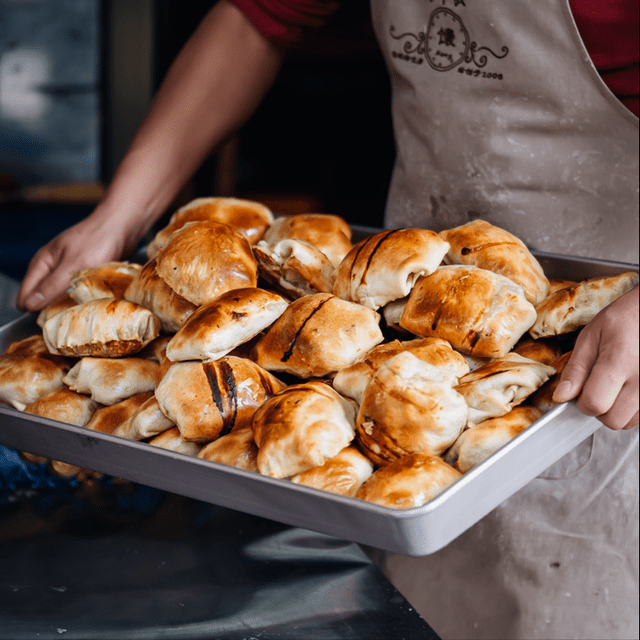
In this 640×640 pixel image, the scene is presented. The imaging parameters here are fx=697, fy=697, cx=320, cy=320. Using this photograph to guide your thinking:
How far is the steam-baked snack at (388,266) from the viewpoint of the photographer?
2.79 feet

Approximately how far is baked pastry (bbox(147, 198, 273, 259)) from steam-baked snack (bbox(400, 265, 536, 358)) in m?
0.37

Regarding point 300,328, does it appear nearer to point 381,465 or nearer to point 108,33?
point 381,465

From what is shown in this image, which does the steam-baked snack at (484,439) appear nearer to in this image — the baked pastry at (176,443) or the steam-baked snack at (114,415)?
the baked pastry at (176,443)

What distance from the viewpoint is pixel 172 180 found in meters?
1.52

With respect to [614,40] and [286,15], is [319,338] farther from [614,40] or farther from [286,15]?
[286,15]

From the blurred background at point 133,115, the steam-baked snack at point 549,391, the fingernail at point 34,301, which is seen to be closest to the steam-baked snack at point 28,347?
the fingernail at point 34,301

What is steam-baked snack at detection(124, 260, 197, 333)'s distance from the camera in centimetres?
93

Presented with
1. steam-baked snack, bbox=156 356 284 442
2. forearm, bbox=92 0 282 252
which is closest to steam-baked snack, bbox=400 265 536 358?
steam-baked snack, bbox=156 356 284 442

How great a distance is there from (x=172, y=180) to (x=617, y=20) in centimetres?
91

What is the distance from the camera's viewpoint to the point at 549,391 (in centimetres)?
78

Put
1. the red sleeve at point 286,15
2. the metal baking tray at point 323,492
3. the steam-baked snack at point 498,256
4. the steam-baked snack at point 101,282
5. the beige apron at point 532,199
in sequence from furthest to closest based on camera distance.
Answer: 1. the red sleeve at point 286,15
2. the beige apron at point 532,199
3. the steam-baked snack at point 101,282
4. the steam-baked snack at point 498,256
5. the metal baking tray at point 323,492


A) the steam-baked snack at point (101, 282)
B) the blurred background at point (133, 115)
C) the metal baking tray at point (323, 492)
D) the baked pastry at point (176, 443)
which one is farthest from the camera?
the blurred background at point (133, 115)

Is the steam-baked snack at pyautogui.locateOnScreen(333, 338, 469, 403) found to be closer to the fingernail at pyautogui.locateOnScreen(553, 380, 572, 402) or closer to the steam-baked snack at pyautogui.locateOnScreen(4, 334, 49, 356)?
the fingernail at pyautogui.locateOnScreen(553, 380, 572, 402)

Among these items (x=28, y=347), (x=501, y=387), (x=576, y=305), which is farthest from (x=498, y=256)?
(x=28, y=347)
